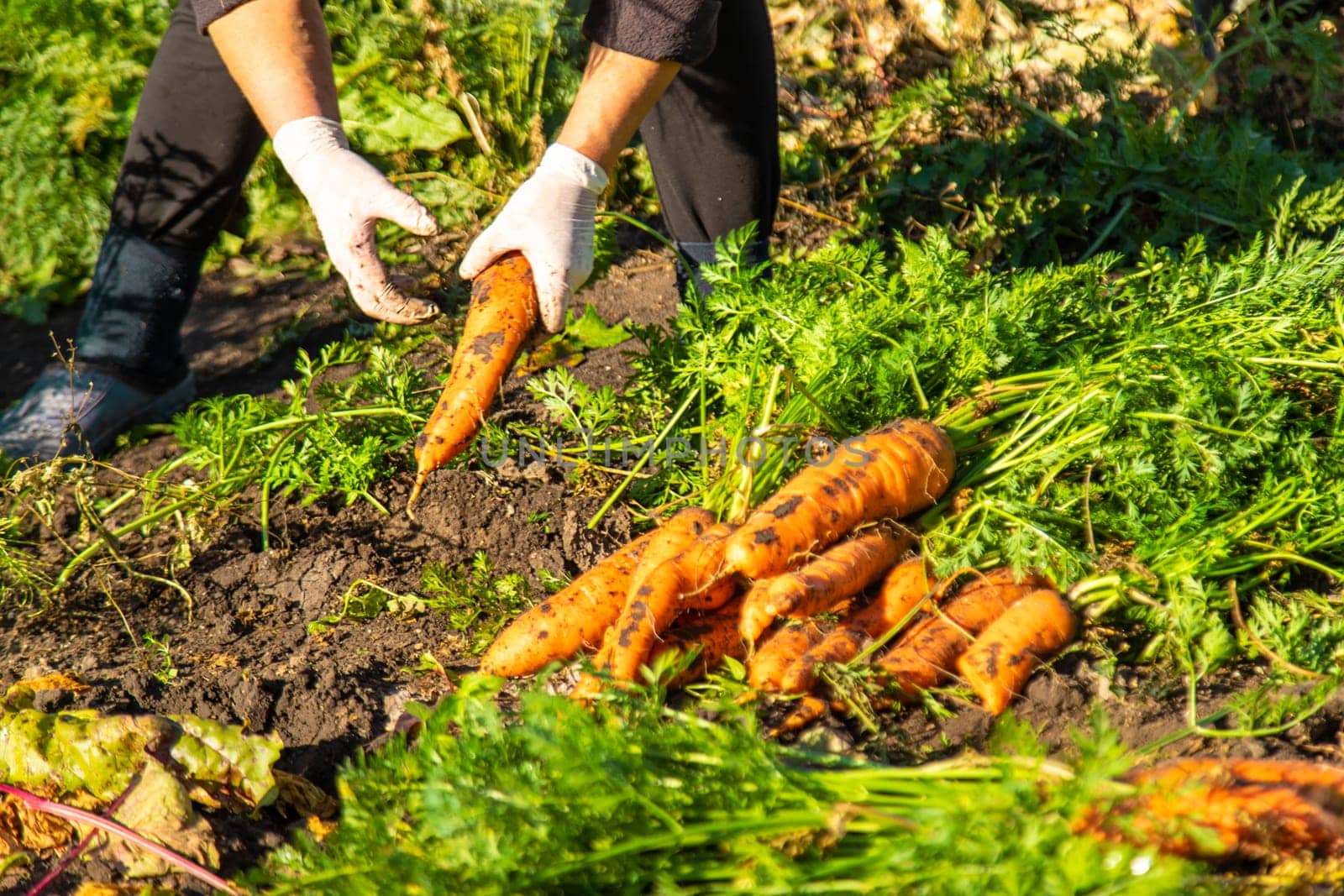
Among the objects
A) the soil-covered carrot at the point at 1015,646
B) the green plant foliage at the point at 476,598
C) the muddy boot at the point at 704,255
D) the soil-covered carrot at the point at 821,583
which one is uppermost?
the muddy boot at the point at 704,255

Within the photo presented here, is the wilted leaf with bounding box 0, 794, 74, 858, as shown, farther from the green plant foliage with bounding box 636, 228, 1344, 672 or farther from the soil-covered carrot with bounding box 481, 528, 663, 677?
the green plant foliage with bounding box 636, 228, 1344, 672

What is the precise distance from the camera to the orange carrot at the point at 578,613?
88.5 inches

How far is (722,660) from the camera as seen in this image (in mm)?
2311

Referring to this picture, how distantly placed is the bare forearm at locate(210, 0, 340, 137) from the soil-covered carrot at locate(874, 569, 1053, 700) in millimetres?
1852

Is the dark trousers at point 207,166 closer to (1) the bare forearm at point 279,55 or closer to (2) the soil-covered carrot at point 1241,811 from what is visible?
(1) the bare forearm at point 279,55

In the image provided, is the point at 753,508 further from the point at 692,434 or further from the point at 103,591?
the point at 103,591

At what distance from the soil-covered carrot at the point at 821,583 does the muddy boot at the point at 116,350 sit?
2213 mm

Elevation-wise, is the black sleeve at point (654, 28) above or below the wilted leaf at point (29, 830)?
above

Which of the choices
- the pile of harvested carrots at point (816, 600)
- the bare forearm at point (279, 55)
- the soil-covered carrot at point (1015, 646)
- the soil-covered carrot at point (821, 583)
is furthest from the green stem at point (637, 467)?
the bare forearm at point (279, 55)

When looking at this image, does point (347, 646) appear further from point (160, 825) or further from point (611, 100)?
point (611, 100)

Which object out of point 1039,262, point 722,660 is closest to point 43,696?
point 722,660

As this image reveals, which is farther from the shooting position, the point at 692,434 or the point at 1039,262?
the point at 1039,262

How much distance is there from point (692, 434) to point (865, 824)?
4.80 ft

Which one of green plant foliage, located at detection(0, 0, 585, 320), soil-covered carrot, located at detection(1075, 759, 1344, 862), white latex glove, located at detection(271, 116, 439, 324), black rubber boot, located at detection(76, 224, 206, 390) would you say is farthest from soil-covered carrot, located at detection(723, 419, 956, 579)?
green plant foliage, located at detection(0, 0, 585, 320)
